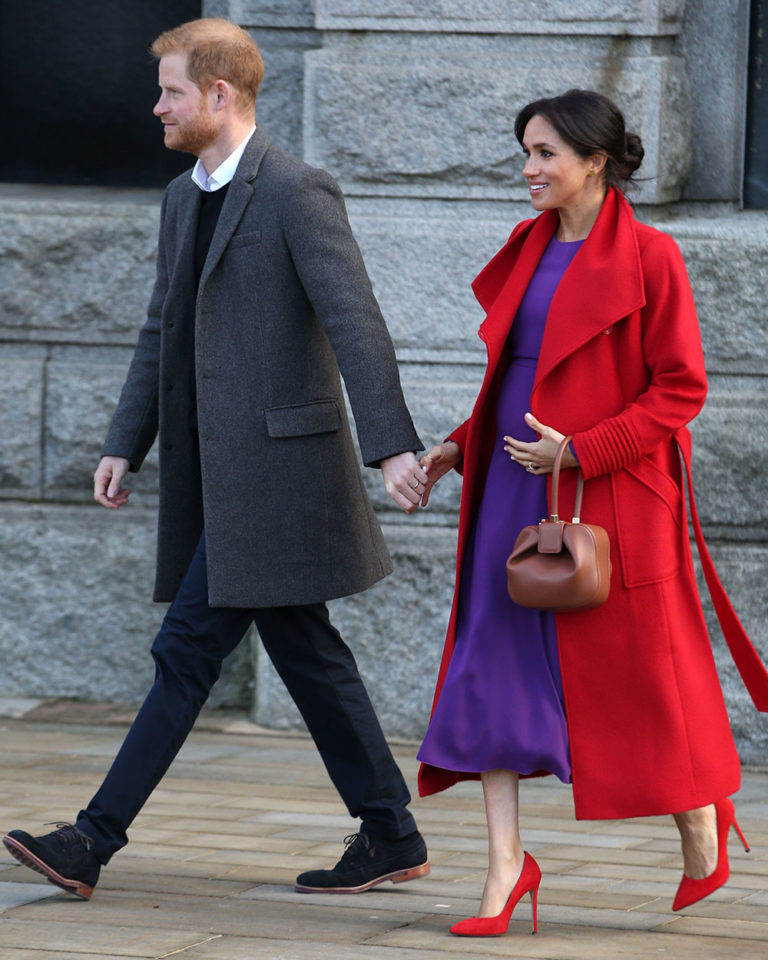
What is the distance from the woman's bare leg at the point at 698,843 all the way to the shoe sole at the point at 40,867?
1217 mm

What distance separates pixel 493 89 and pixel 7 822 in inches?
98.0

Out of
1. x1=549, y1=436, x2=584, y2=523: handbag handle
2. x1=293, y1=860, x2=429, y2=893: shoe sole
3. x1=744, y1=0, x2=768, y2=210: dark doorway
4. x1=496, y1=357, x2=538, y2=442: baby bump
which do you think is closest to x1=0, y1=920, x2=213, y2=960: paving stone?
x1=293, y1=860, x2=429, y2=893: shoe sole

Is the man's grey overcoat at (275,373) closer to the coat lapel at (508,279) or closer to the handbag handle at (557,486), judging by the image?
the coat lapel at (508,279)

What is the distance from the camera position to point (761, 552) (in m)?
5.52

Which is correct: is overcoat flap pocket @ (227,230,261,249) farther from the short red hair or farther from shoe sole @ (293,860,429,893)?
shoe sole @ (293,860,429,893)

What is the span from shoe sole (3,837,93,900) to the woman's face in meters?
1.63

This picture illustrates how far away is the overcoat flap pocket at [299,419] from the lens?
13.2ft


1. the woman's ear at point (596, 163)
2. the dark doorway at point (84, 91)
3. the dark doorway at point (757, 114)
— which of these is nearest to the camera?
the woman's ear at point (596, 163)

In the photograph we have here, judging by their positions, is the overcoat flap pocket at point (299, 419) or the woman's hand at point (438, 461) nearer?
the woman's hand at point (438, 461)

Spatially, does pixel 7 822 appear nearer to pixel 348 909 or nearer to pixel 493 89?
pixel 348 909

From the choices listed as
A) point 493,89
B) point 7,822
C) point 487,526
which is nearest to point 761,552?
point 493,89

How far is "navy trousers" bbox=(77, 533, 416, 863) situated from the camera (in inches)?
157

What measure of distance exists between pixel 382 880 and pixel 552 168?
154 centimetres

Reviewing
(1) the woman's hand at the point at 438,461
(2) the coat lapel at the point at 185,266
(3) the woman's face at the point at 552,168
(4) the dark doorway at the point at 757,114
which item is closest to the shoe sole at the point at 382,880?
(1) the woman's hand at the point at 438,461
